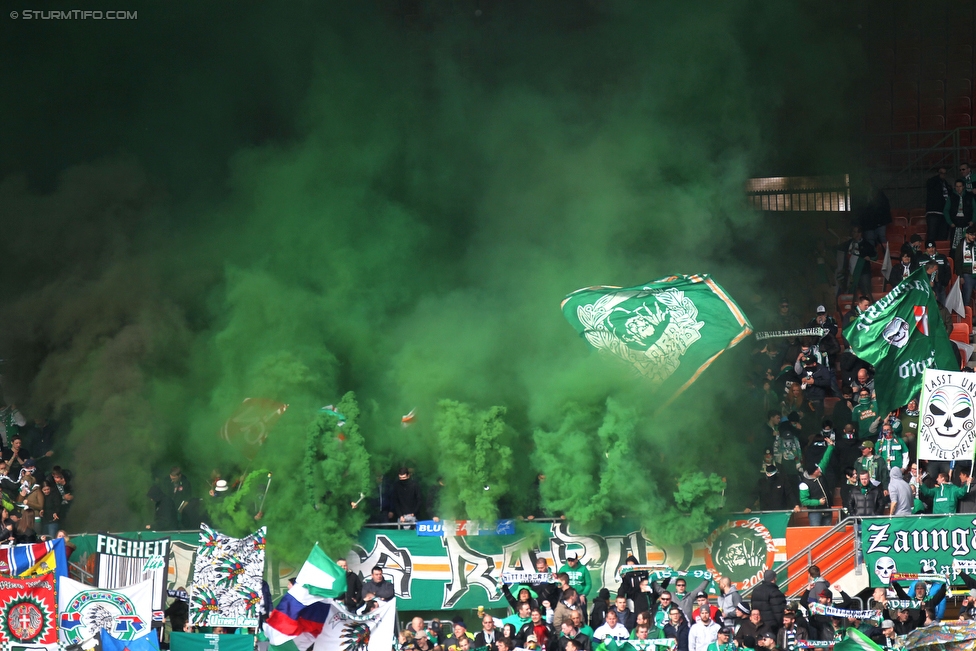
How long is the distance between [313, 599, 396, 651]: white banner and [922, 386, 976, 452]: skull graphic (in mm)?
6004

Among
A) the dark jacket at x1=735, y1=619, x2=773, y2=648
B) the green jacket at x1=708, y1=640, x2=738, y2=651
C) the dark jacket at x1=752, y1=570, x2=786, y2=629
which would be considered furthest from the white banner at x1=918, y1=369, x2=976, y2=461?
the green jacket at x1=708, y1=640, x2=738, y2=651

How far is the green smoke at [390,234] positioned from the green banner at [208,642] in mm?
2018

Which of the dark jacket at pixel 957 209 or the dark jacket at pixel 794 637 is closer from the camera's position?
the dark jacket at pixel 794 637

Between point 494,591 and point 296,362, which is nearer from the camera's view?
point 494,591

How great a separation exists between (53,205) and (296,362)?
509 centimetres

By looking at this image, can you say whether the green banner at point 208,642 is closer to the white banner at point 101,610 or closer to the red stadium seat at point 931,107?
the white banner at point 101,610

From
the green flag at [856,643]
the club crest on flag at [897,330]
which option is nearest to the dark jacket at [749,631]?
the green flag at [856,643]

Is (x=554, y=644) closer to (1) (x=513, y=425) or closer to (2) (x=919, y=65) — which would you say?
(1) (x=513, y=425)

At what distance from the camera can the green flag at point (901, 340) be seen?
17.5 meters

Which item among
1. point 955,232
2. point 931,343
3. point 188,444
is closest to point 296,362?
Result: point 188,444

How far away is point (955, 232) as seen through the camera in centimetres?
1991

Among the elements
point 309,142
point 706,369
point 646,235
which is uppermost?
→ point 309,142

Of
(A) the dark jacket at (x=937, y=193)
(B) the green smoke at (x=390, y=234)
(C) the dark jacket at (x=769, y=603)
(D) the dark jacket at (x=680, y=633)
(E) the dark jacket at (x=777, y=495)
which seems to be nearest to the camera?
(D) the dark jacket at (x=680, y=633)

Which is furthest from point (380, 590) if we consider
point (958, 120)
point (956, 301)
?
point (958, 120)
